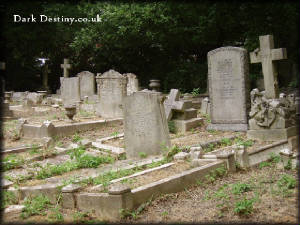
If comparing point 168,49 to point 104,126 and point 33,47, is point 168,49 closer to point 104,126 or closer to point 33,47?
point 33,47

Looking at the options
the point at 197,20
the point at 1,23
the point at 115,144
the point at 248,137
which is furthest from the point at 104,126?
the point at 1,23

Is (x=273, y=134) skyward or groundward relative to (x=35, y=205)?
skyward

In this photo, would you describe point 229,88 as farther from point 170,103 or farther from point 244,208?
point 244,208

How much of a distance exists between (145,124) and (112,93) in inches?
225

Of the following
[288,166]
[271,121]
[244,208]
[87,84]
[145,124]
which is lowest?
[244,208]

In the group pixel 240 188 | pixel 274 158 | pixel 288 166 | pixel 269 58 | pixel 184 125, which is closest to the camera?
pixel 240 188

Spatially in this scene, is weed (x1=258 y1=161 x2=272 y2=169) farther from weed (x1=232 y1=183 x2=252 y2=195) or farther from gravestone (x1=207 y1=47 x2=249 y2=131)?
gravestone (x1=207 y1=47 x2=249 y2=131)

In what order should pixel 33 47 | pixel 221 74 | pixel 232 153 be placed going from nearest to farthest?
pixel 232 153 < pixel 221 74 < pixel 33 47

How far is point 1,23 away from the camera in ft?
77.3

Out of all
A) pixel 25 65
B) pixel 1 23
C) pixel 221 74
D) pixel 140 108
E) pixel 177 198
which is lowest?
pixel 177 198

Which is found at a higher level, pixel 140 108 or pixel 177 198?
pixel 140 108

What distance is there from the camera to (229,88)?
9883mm

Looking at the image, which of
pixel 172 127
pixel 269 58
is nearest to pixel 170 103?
pixel 172 127

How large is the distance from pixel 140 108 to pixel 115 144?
1.87 m
